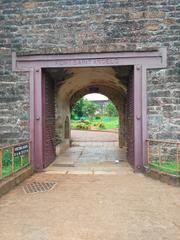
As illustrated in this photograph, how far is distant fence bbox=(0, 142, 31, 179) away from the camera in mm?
7438

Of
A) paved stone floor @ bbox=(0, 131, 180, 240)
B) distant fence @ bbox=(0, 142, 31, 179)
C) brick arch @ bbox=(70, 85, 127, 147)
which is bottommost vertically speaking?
paved stone floor @ bbox=(0, 131, 180, 240)

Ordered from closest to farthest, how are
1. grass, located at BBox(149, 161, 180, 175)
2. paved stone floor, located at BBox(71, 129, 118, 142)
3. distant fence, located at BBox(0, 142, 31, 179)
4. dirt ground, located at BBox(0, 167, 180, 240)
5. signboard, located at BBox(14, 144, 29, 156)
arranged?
dirt ground, located at BBox(0, 167, 180, 240) < distant fence, located at BBox(0, 142, 31, 179) < grass, located at BBox(149, 161, 180, 175) < signboard, located at BBox(14, 144, 29, 156) < paved stone floor, located at BBox(71, 129, 118, 142)

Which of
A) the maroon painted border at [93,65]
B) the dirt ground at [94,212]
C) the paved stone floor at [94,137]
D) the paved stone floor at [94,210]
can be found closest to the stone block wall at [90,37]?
the maroon painted border at [93,65]

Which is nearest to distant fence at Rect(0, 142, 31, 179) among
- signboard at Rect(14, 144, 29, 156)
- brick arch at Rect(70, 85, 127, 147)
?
signboard at Rect(14, 144, 29, 156)

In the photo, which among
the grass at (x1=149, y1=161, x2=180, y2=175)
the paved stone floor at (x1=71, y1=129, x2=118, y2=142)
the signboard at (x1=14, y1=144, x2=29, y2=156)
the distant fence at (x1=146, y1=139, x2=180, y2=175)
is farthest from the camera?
the paved stone floor at (x1=71, y1=129, x2=118, y2=142)

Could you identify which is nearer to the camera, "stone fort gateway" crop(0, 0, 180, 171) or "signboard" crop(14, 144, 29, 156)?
"signboard" crop(14, 144, 29, 156)

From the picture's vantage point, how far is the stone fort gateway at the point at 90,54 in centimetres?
914

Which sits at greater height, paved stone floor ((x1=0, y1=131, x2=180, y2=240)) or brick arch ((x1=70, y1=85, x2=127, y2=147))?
brick arch ((x1=70, y1=85, x2=127, y2=147))

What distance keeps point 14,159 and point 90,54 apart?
3517 mm

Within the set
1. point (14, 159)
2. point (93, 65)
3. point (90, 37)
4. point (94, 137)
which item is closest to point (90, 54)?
point (93, 65)

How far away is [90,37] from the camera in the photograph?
9375mm

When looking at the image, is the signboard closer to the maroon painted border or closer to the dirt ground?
the maroon painted border

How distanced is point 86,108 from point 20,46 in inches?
1835

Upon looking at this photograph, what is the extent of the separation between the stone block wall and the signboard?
0.77 metres
